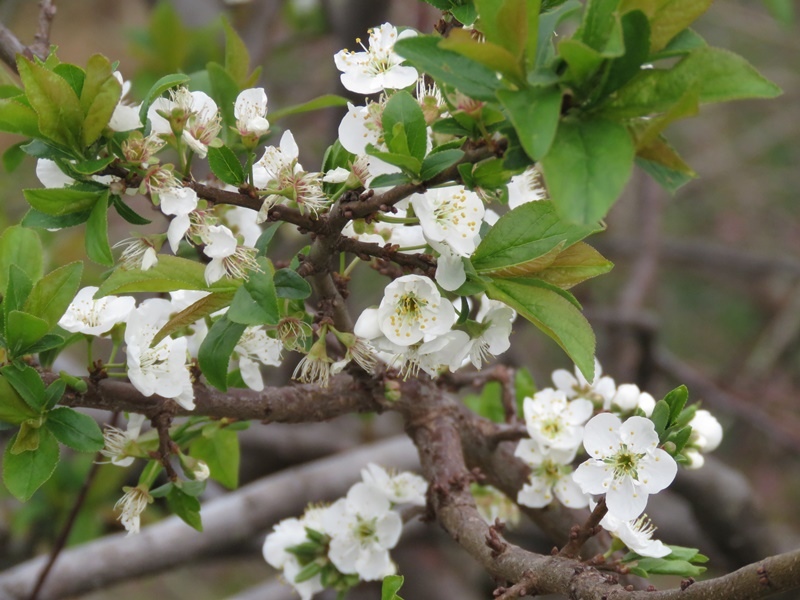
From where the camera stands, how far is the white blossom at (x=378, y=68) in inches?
34.6

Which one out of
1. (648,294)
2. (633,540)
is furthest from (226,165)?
(648,294)

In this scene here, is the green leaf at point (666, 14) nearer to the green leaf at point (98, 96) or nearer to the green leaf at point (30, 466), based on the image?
the green leaf at point (98, 96)

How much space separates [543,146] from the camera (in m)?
0.63

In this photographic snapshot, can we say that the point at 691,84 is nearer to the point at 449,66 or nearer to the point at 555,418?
the point at 449,66

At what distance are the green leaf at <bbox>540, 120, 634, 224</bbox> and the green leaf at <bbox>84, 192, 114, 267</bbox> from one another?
17.2 inches

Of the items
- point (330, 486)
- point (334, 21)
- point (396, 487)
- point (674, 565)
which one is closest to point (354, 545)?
point (396, 487)

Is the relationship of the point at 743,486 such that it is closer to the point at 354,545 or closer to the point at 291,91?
the point at 354,545

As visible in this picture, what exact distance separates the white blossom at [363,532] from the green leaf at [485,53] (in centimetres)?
73

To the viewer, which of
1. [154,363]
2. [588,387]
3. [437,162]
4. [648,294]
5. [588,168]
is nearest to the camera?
[588,168]

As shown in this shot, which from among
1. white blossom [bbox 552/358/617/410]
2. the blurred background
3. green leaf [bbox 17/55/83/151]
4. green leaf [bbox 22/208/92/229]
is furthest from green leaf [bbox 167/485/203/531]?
the blurred background

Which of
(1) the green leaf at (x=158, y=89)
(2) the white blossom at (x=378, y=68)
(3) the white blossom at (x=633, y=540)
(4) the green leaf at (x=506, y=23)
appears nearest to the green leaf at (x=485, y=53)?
(4) the green leaf at (x=506, y=23)

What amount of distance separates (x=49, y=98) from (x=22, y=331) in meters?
0.25

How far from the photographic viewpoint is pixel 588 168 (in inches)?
25.6

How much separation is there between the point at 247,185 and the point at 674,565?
0.62m
